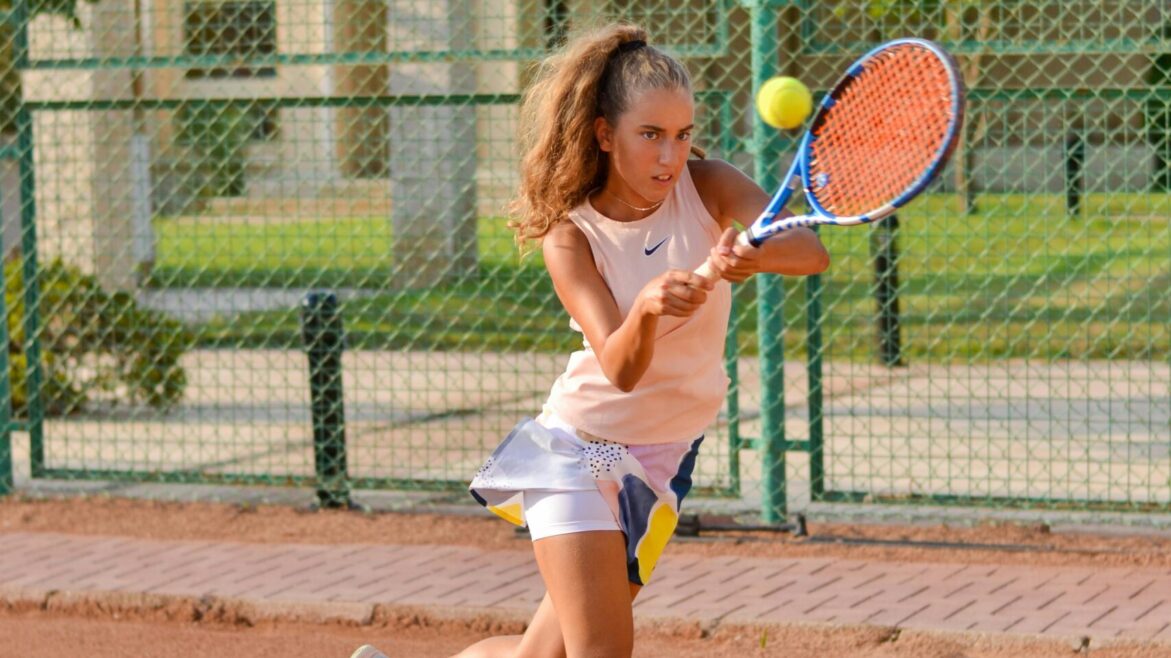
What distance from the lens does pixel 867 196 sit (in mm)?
2959

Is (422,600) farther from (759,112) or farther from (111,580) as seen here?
(759,112)

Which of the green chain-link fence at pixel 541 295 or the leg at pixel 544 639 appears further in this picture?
the green chain-link fence at pixel 541 295

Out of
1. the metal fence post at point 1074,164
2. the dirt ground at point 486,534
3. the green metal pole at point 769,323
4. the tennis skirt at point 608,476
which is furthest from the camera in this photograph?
the metal fence post at point 1074,164

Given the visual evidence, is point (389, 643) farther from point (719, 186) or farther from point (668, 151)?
point (668, 151)

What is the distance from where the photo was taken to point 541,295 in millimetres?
8086

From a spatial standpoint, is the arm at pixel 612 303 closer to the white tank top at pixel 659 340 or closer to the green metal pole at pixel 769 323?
the white tank top at pixel 659 340

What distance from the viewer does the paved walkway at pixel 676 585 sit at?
16.1ft

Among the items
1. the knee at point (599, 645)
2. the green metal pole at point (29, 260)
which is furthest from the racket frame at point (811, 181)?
the green metal pole at point (29, 260)

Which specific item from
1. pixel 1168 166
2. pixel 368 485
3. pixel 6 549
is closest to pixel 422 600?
pixel 368 485

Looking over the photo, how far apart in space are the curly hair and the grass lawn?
2.65 meters

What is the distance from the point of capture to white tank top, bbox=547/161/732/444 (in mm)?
3285

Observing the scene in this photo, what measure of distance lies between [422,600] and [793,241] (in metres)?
2.50

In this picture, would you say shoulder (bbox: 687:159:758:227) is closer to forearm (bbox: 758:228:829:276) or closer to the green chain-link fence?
forearm (bbox: 758:228:829:276)

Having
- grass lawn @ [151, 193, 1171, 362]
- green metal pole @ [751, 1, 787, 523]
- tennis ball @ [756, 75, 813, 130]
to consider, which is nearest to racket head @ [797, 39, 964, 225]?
tennis ball @ [756, 75, 813, 130]
